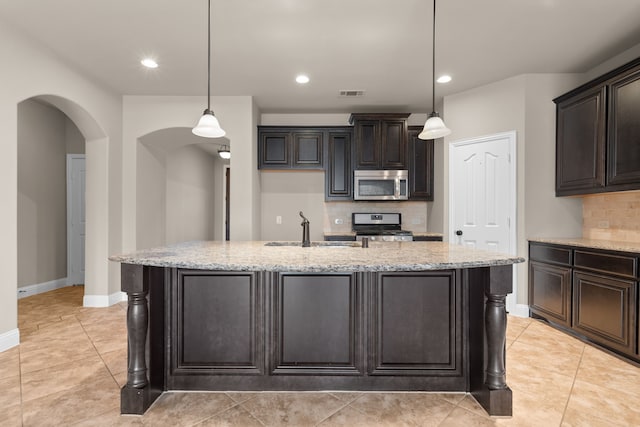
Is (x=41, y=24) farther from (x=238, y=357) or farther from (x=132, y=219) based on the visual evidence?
(x=238, y=357)

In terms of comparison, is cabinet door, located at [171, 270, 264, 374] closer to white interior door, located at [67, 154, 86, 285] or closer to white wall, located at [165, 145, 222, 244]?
white wall, located at [165, 145, 222, 244]

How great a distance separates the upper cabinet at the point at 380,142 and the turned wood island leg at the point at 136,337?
3473 mm

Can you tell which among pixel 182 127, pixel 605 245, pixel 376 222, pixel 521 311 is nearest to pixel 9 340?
pixel 182 127

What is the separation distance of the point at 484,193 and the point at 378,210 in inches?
61.8

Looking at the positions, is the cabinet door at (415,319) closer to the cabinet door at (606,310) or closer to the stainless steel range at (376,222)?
the cabinet door at (606,310)

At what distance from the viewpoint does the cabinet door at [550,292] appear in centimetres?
321

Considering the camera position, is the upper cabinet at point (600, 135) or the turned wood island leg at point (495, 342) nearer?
the turned wood island leg at point (495, 342)

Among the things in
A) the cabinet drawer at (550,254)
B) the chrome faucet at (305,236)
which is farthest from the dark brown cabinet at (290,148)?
the cabinet drawer at (550,254)

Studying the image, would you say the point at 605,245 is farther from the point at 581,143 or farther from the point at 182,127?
the point at 182,127

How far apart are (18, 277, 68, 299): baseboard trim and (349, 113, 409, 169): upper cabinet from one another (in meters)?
4.84

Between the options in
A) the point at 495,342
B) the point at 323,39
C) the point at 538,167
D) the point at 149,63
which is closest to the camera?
the point at 495,342

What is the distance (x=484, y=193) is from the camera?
13.6 feet

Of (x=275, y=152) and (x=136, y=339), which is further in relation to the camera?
(x=275, y=152)

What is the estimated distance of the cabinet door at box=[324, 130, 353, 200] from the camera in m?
4.91
